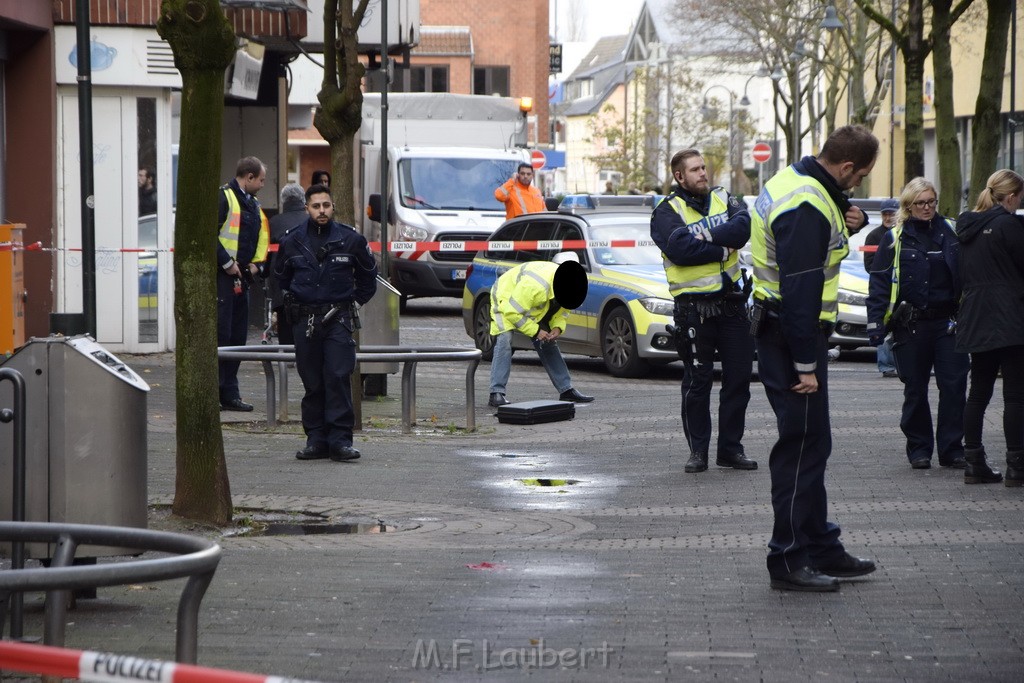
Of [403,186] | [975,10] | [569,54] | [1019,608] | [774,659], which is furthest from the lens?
[569,54]

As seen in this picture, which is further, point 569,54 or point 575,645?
point 569,54

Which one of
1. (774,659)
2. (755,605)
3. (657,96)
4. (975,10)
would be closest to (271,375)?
(755,605)

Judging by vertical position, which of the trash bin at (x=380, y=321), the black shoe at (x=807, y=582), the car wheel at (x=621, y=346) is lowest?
the black shoe at (x=807, y=582)

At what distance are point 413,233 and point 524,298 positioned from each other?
10794 mm

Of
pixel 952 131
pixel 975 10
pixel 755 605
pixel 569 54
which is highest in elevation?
pixel 569 54

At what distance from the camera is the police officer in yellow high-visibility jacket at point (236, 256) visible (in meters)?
13.4

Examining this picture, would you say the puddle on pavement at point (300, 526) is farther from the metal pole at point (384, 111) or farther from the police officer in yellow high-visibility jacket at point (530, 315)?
the metal pole at point (384, 111)

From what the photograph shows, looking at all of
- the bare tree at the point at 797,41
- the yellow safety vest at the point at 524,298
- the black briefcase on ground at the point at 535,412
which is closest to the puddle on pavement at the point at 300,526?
the black briefcase on ground at the point at 535,412

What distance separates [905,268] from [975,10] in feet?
111

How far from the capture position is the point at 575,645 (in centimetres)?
578

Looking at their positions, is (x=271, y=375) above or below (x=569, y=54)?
below

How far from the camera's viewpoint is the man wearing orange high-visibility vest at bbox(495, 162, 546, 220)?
2119 cm

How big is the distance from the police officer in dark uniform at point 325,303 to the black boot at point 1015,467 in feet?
13.6

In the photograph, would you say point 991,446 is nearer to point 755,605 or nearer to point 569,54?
point 755,605
